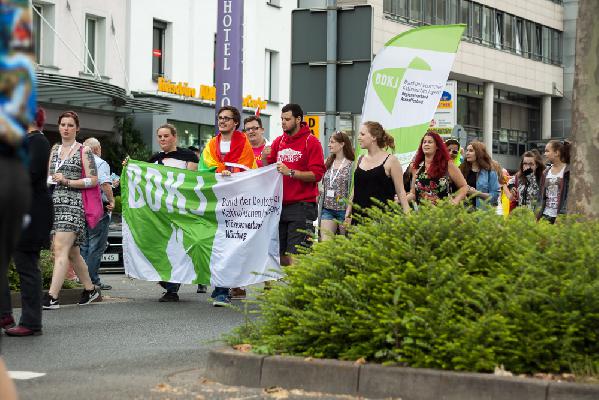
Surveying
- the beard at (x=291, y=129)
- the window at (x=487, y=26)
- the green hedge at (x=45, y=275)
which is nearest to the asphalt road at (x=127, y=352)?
the green hedge at (x=45, y=275)

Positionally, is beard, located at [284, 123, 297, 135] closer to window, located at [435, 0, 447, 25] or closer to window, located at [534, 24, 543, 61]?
window, located at [435, 0, 447, 25]

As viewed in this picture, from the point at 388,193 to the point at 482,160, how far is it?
163 inches

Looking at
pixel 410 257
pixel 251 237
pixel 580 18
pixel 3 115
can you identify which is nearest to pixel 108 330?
pixel 251 237

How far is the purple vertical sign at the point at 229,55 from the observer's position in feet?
50.5

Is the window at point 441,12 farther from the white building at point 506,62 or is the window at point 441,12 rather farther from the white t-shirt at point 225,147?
the white t-shirt at point 225,147

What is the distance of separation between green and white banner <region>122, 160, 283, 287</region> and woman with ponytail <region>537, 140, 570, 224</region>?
349 cm

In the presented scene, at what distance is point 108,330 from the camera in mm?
10383

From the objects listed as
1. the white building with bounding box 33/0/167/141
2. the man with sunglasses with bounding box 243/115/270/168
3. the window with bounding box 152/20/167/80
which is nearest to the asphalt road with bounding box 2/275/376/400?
the man with sunglasses with bounding box 243/115/270/168

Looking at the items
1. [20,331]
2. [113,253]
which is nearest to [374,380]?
[20,331]

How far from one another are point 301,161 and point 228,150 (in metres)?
0.86

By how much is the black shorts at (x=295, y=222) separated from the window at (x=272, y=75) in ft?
104

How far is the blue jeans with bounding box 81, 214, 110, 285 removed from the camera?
1418 cm

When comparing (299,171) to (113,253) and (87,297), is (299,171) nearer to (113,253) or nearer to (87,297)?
(87,297)

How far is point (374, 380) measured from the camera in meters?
6.66
